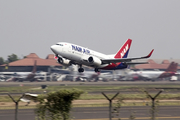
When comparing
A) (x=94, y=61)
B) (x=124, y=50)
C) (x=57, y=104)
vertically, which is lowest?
(x=57, y=104)

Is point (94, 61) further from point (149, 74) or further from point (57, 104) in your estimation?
point (149, 74)

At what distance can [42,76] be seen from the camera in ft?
341

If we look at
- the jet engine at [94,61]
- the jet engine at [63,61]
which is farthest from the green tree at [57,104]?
the jet engine at [63,61]

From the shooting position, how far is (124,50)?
6109cm

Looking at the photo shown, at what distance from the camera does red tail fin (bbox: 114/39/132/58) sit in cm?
5966

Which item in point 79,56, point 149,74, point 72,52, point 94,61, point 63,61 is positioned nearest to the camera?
point 72,52

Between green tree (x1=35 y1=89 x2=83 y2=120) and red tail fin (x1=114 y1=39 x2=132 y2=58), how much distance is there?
4272 centimetres

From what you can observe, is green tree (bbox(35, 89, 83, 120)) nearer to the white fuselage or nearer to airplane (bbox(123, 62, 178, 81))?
the white fuselage

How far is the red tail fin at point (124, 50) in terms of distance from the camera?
59.7 meters

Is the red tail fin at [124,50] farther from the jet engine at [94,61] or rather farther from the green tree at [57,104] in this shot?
the green tree at [57,104]

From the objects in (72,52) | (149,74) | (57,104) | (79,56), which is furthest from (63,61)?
(149,74)

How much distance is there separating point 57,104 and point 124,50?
45.5 metres

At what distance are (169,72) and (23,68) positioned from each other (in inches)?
2863

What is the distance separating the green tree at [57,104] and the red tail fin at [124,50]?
42.7 metres
